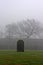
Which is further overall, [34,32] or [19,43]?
[34,32]

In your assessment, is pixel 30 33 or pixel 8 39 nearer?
pixel 8 39

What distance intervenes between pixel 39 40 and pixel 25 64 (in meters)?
41.7

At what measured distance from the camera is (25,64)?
14.7 metres

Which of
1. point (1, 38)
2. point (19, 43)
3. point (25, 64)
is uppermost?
point (1, 38)

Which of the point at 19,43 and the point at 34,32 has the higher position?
the point at 34,32

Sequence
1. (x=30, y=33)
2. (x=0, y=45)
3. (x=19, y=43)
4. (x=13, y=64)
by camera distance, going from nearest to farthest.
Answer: (x=13, y=64), (x=19, y=43), (x=0, y=45), (x=30, y=33)

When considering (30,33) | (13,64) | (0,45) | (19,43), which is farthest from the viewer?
(30,33)

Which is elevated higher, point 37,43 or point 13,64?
point 37,43

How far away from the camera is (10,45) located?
55438 millimetres

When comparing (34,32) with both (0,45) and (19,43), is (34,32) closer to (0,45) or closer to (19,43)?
(0,45)

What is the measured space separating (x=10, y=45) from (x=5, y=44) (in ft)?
4.74

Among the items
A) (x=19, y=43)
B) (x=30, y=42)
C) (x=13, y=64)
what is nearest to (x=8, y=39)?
(x=30, y=42)

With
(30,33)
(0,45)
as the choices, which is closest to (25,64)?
(0,45)

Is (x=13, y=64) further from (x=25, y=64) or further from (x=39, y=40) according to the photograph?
(x=39, y=40)
